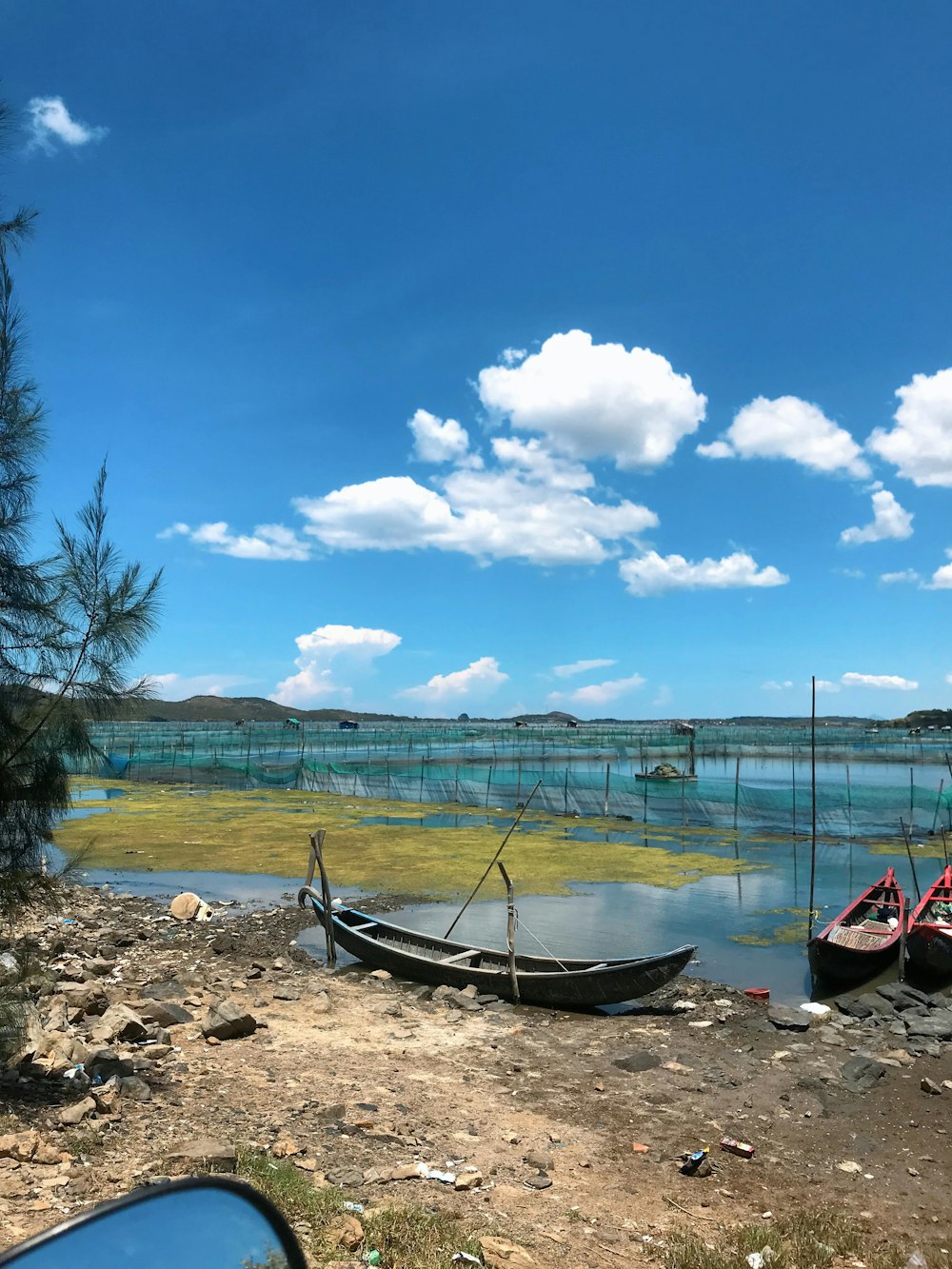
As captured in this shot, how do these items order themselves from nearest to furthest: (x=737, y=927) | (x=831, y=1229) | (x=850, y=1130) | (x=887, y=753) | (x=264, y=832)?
(x=831, y=1229) < (x=850, y=1130) < (x=737, y=927) < (x=264, y=832) < (x=887, y=753)

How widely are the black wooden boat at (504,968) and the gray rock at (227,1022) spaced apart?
3.56 metres

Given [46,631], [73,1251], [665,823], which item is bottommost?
[665,823]

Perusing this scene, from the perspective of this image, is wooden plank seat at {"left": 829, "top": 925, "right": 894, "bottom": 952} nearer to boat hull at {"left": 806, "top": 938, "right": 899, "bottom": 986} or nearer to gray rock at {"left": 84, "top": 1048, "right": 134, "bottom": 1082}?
boat hull at {"left": 806, "top": 938, "right": 899, "bottom": 986}

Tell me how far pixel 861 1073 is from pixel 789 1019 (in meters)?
1.95

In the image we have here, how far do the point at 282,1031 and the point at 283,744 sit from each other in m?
70.5

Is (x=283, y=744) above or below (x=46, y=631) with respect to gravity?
below

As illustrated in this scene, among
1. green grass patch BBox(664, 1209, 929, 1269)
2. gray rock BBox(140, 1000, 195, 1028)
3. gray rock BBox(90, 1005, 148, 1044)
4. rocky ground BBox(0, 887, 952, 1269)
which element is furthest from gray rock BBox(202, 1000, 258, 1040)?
green grass patch BBox(664, 1209, 929, 1269)

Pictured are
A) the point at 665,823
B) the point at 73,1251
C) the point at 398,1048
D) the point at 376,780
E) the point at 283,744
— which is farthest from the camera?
the point at 283,744

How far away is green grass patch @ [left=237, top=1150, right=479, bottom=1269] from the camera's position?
5.31 meters

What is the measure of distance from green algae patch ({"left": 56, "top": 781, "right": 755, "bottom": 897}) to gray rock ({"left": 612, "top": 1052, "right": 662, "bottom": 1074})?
11036 mm

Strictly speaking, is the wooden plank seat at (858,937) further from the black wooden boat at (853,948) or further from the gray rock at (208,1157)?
the gray rock at (208,1157)

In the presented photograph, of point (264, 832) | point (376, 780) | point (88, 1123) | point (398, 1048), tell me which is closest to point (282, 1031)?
point (398, 1048)

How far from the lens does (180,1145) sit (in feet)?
21.8

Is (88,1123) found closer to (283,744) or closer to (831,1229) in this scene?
(831,1229)
